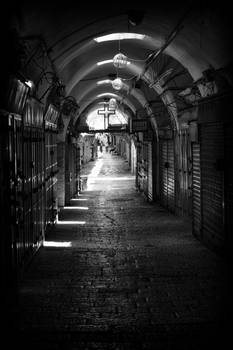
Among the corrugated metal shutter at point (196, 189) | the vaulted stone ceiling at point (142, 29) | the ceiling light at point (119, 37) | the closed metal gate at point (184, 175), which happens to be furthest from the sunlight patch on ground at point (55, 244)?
the ceiling light at point (119, 37)

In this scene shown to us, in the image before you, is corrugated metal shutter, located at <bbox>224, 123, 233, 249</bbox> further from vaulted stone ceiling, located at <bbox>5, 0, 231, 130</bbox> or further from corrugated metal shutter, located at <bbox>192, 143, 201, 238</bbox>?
corrugated metal shutter, located at <bbox>192, 143, 201, 238</bbox>

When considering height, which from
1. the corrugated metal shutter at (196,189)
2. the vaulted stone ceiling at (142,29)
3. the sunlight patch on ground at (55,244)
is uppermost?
the vaulted stone ceiling at (142,29)

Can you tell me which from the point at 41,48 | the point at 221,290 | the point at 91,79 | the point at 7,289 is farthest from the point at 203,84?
the point at 91,79

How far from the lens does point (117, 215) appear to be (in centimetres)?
1653

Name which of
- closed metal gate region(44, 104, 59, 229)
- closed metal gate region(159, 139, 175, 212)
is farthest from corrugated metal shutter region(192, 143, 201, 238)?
closed metal gate region(159, 139, 175, 212)

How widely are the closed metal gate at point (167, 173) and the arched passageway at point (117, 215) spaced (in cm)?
77

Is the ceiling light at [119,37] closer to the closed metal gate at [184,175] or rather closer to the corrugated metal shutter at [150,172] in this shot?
the closed metal gate at [184,175]

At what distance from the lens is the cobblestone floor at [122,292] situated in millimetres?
5488

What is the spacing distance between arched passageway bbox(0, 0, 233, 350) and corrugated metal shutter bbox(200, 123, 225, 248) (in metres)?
0.03

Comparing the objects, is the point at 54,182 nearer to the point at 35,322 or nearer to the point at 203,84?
the point at 203,84

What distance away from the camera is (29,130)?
30.8ft

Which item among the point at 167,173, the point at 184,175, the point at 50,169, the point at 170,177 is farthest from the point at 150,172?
the point at 50,169

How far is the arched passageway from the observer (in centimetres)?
621

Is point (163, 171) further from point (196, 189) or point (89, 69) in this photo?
point (196, 189)
